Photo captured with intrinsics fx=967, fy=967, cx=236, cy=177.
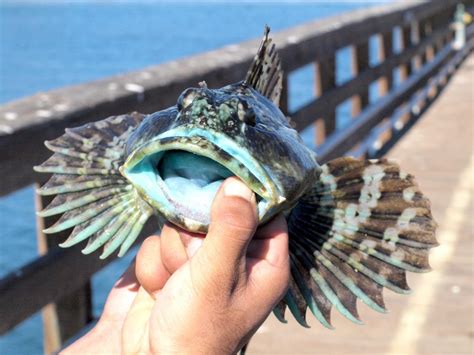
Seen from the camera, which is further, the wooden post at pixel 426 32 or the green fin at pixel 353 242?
the wooden post at pixel 426 32

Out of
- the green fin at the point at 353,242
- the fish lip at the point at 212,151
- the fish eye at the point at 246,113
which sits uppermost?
the fish eye at the point at 246,113

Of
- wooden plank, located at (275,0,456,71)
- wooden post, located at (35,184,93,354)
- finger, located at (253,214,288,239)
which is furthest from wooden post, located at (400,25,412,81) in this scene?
finger, located at (253,214,288,239)

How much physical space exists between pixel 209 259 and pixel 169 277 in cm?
25

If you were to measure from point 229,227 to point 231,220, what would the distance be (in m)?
0.01

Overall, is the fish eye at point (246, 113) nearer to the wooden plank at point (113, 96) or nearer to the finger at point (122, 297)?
the finger at point (122, 297)

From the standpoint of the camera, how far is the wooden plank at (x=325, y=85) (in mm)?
6902

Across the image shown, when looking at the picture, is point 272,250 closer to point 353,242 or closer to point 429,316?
point 353,242

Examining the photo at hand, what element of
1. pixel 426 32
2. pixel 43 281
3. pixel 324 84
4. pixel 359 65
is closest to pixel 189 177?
pixel 43 281

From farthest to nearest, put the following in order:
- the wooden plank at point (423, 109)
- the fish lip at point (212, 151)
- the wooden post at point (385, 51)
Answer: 1. the wooden post at point (385, 51)
2. the wooden plank at point (423, 109)
3. the fish lip at point (212, 151)

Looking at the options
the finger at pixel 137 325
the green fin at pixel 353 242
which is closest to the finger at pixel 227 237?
the finger at pixel 137 325

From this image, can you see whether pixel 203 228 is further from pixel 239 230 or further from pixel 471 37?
pixel 471 37

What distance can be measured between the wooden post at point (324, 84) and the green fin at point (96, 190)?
15.7 ft

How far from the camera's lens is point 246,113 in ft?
5.37

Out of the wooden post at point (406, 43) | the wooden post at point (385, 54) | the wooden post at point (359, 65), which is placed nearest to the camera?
the wooden post at point (359, 65)
